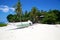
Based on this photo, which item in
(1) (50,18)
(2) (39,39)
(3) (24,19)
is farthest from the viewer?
(3) (24,19)

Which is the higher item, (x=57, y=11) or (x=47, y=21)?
(x=57, y=11)

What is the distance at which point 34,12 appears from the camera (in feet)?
83.2

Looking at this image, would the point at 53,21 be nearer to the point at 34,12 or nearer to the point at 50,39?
the point at 34,12

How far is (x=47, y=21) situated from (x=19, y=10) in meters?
7.00

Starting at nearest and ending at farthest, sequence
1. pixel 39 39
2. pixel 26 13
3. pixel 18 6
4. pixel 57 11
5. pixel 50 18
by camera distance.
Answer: pixel 39 39, pixel 50 18, pixel 18 6, pixel 57 11, pixel 26 13

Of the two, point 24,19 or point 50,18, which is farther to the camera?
point 24,19

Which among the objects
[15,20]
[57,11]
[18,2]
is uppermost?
[18,2]

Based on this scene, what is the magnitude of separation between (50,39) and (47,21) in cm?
1465

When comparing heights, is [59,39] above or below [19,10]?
below

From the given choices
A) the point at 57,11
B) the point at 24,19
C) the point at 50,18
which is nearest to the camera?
the point at 50,18

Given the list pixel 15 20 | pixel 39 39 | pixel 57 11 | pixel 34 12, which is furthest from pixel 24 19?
pixel 39 39

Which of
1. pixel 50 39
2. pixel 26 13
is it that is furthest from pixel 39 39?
pixel 26 13

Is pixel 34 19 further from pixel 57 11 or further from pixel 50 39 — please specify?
pixel 50 39

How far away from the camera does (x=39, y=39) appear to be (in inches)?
250
